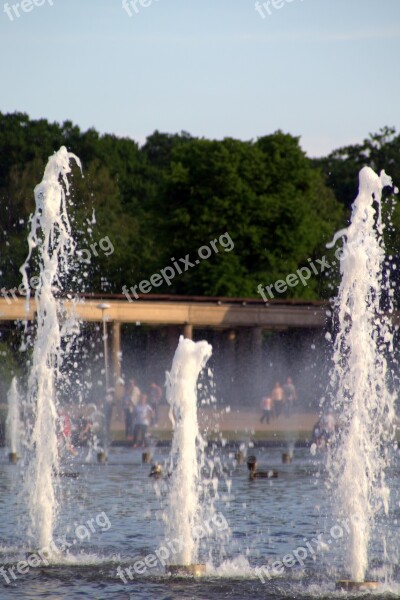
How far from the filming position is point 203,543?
21344mm

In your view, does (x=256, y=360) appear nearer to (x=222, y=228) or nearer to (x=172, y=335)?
(x=172, y=335)

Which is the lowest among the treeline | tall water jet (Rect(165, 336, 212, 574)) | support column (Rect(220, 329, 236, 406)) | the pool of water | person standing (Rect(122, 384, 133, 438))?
the pool of water

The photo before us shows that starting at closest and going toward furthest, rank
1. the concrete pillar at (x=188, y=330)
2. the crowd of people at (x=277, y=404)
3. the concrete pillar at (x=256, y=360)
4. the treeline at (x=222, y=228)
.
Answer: the crowd of people at (x=277, y=404)
the concrete pillar at (x=188, y=330)
the concrete pillar at (x=256, y=360)
the treeline at (x=222, y=228)

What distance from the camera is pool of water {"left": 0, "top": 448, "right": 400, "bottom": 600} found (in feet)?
57.5

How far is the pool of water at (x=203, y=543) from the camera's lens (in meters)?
17.5

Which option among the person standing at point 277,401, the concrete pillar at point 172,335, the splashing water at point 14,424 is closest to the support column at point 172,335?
the concrete pillar at point 172,335

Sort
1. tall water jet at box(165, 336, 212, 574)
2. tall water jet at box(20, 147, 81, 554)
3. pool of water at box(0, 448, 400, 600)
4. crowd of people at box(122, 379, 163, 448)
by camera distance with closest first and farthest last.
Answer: pool of water at box(0, 448, 400, 600)
tall water jet at box(165, 336, 212, 574)
tall water jet at box(20, 147, 81, 554)
crowd of people at box(122, 379, 163, 448)

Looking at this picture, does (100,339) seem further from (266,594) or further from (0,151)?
(266,594)

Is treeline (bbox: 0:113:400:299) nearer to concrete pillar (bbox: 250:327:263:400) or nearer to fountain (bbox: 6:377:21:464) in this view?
concrete pillar (bbox: 250:327:263:400)

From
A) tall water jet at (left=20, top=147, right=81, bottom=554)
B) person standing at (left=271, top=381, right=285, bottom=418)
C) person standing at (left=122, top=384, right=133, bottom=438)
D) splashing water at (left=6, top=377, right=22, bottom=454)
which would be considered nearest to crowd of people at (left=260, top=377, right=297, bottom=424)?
Result: person standing at (left=271, top=381, right=285, bottom=418)

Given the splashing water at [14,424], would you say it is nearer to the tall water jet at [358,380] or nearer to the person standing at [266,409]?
the person standing at [266,409]

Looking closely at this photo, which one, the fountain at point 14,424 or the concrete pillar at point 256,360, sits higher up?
the concrete pillar at point 256,360

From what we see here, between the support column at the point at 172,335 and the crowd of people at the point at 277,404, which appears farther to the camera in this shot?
the support column at the point at 172,335

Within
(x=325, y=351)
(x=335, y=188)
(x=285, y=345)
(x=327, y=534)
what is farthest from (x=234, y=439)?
(x=335, y=188)
